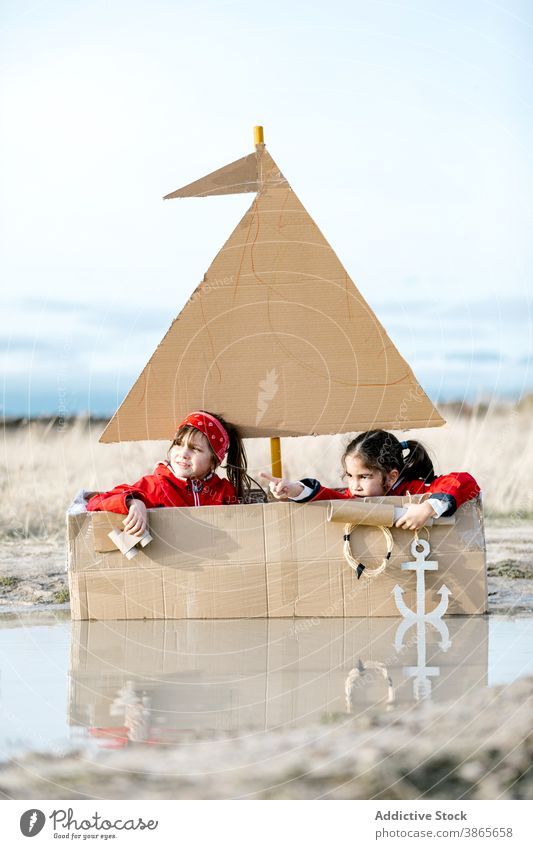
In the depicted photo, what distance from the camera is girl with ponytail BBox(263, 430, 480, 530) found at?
334 cm

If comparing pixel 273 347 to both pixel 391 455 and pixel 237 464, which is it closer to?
pixel 237 464

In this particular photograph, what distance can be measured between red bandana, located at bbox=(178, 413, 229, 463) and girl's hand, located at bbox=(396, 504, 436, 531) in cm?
74

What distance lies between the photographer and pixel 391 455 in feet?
12.2

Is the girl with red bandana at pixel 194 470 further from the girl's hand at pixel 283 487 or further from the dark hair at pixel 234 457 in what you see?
the girl's hand at pixel 283 487

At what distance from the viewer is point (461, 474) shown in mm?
3379

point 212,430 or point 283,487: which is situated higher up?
point 212,430

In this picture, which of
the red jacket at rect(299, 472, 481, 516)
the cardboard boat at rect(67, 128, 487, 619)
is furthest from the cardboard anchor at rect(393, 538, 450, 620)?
the cardboard boat at rect(67, 128, 487, 619)

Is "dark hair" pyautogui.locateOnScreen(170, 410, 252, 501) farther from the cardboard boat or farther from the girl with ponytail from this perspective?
the girl with ponytail

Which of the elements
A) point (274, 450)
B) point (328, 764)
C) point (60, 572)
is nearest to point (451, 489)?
point (274, 450)

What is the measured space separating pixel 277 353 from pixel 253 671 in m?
1.47

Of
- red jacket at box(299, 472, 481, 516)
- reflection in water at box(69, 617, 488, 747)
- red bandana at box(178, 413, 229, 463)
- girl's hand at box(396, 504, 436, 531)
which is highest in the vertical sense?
red bandana at box(178, 413, 229, 463)

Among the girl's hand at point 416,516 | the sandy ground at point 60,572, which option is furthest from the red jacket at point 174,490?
the girl's hand at point 416,516

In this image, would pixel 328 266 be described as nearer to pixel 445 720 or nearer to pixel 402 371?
pixel 402 371

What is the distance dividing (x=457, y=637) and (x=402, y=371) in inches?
44.9
